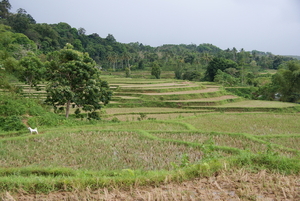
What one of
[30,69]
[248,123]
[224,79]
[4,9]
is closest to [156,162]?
[248,123]

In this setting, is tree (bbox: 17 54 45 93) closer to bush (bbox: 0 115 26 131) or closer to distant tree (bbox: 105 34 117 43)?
bush (bbox: 0 115 26 131)

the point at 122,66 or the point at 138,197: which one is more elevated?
the point at 122,66

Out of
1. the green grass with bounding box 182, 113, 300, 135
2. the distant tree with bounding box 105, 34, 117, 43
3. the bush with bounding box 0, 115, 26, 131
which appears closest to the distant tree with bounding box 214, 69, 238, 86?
the green grass with bounding box 182, 113, 300, 135

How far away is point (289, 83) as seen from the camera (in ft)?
69.2

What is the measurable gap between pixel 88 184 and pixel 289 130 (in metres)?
8.39

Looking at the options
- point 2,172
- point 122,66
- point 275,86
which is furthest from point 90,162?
point 122,66

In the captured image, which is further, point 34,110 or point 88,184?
point 34,110

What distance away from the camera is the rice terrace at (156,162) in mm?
2998

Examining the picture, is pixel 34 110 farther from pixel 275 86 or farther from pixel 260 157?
pixel 275 86

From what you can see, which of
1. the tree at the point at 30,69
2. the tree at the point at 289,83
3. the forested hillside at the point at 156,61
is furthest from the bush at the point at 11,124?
the tree at the point at 289,83

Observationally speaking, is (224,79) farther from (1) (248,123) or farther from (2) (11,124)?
A: (2) (11,124)

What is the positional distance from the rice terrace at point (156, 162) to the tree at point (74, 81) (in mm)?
1349

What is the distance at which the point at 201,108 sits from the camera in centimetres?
1557

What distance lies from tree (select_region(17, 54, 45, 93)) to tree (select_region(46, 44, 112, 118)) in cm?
367
